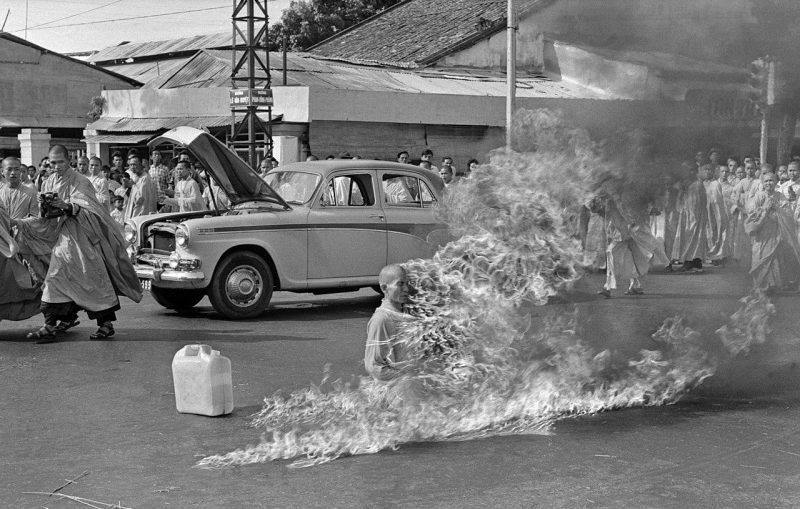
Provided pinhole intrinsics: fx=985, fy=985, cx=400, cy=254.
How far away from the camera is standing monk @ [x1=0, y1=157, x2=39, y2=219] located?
998 cm

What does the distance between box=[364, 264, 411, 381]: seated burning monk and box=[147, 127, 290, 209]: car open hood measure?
217 inches

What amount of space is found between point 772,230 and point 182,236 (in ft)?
25.5

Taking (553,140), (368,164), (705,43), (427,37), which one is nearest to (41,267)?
(368,164)

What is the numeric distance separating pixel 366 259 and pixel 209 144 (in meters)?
2.25

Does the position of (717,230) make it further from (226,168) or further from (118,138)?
(118,138)

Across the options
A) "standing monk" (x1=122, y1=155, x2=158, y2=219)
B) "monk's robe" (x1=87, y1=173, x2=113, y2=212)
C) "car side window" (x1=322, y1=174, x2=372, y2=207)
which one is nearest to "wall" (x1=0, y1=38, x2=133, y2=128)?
"monk's robe" (x1=87, y1=173, x2=113, y2=212)

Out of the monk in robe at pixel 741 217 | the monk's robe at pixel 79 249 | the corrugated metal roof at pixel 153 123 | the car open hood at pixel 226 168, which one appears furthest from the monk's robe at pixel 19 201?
the corrugated metal roof at pixel 153 123

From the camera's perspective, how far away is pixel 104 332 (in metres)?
9.66

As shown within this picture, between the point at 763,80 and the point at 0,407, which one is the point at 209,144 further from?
the point at 763,80

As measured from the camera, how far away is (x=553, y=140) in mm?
6785

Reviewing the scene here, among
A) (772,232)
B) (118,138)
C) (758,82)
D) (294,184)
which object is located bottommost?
(772,232)

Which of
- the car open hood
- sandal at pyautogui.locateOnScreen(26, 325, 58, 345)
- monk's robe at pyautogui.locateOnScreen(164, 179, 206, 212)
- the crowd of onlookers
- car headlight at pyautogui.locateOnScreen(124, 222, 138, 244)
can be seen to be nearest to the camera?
sandal at pyautogui.locateOnScreen(26, 325, 58, 345)

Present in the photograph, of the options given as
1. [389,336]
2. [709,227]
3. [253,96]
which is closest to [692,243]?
[709,227]

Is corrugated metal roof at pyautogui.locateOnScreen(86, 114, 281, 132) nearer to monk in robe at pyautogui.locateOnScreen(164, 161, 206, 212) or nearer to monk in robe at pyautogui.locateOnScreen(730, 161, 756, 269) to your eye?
monk in robe at pyautogui.locateOnScreen(164, 161, 206, 212)
